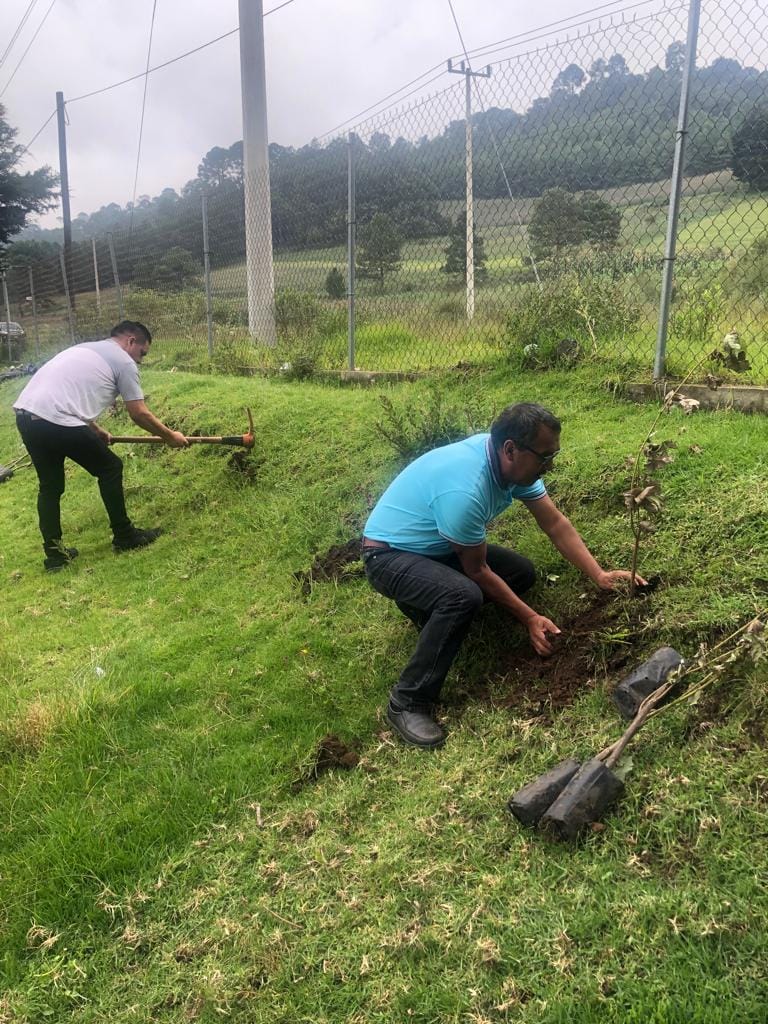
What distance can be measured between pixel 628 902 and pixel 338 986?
2.82ft

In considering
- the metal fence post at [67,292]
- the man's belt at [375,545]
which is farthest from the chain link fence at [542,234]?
the metal fence post at [67,292]

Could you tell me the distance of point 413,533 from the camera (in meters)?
3.17

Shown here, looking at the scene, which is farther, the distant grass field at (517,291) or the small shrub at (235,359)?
the small shrub at (235,359)

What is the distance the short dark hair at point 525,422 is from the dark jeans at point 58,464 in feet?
13.1

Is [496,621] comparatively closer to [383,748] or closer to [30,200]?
[383,748]

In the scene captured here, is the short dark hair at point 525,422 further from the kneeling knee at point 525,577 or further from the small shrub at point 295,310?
the small shrub at point 295,310

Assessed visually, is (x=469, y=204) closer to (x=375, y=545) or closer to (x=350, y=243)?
(x=350, y=243)

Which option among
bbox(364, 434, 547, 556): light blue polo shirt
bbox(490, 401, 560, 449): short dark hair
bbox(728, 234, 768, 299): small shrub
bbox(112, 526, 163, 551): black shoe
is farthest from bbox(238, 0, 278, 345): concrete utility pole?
bbox(490, 401, 560, 449): short dark hair

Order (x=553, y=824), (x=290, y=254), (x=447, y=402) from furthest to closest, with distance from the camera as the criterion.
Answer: (x=290, y=254)
(x=447, y=402)
(x=553, y=824)

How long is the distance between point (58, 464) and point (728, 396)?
4.87 metres

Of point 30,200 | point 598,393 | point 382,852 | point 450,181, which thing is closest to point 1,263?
point 30,200

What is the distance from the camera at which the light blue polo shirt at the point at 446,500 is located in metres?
2.87

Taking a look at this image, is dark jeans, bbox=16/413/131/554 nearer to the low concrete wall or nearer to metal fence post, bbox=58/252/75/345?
the low concrete wall

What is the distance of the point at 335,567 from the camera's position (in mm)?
4383
